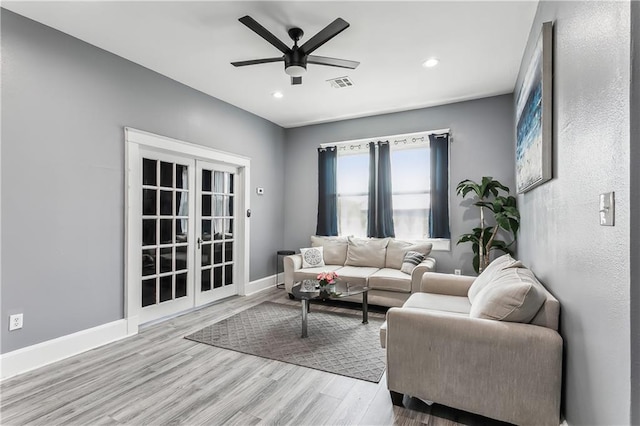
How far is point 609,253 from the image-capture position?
3.75ft

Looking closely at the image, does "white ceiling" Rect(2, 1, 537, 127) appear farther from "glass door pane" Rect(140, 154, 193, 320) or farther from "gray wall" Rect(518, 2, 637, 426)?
"glass door pane" Rect(140, 154, 193, 320)

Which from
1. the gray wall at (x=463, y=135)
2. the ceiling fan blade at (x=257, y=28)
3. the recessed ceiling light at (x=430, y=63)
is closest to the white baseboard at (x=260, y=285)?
the gray wall at (x=463, y=135)

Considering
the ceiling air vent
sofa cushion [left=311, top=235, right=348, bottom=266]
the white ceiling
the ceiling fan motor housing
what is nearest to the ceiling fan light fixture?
the ceiling fan motor housing

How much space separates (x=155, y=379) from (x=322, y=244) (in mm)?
3120

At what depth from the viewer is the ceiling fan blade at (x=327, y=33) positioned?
226cm

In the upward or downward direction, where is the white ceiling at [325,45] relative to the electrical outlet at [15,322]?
upward

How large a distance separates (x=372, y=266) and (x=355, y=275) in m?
0.59

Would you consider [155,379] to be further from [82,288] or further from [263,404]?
[82,288]

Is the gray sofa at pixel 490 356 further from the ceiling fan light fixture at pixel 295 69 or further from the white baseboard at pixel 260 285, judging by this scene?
the white baseboard at pixel 260 285

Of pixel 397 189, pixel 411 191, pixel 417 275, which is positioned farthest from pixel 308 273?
pixel 411 191

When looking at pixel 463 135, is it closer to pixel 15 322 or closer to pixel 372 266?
pixel 372 266

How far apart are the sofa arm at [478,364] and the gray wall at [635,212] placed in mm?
716

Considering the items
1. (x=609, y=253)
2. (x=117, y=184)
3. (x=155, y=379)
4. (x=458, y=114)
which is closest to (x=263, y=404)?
(x=155, y=379)

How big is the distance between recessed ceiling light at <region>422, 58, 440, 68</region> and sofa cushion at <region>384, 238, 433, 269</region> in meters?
2.32
